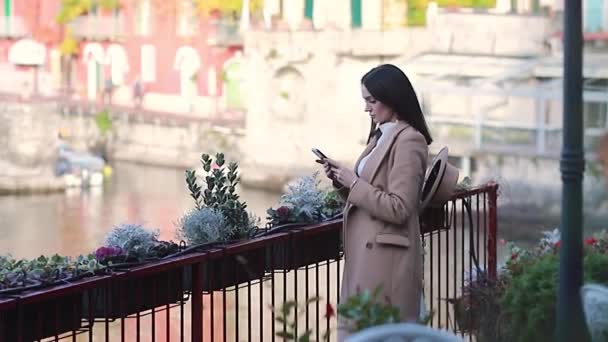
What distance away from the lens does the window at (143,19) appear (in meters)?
21.3

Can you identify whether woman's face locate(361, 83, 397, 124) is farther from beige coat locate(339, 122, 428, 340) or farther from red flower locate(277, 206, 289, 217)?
red flower locate(277, 206, 289, 217)

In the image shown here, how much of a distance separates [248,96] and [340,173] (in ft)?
57.0

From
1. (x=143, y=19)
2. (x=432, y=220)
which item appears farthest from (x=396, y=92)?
(x=143, y=19)

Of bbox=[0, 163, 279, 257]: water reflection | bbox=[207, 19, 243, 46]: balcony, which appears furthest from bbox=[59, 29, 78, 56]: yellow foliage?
bbox=[207, 19, 243, 46]: balcony

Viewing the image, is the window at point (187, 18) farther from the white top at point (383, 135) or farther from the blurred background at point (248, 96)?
the white top at point (383, 135)

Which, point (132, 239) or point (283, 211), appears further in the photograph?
point (283, 211)

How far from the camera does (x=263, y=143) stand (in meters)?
18.2

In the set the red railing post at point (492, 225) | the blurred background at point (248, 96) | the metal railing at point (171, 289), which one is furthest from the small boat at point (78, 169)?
the metal railing at point (171, 289)

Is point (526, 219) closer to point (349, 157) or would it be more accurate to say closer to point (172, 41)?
point (349, 157)

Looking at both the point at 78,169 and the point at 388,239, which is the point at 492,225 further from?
the point at 78,169

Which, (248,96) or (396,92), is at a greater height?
(396,92)

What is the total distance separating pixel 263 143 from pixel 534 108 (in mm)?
3979

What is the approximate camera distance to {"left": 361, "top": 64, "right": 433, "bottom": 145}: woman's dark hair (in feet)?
5.49

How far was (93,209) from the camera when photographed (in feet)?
61.9
